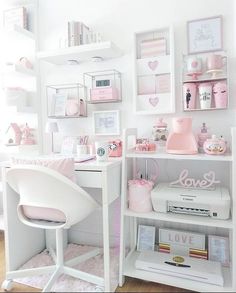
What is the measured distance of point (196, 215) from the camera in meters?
1.50

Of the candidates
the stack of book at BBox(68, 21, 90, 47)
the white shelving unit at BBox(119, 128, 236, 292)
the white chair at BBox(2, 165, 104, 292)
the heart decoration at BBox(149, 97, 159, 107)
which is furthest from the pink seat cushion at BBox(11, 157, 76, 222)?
the stack of book at BBox(68, 21, 90, 47)

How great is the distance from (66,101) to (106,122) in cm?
36

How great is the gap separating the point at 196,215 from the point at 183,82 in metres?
0.87

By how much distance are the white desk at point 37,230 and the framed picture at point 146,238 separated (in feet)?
1.29

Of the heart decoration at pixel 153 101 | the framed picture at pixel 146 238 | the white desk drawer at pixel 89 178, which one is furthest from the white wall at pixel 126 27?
the framed picture at pixel 146 238

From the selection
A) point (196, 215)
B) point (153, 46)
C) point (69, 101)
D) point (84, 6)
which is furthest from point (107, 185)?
point (84, 6)

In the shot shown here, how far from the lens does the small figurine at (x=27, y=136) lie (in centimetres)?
211

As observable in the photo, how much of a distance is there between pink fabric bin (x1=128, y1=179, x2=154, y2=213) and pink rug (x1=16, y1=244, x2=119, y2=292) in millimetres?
477

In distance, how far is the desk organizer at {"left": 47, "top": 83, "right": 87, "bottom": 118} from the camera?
6.36 ft

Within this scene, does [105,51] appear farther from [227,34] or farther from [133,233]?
[133,233]

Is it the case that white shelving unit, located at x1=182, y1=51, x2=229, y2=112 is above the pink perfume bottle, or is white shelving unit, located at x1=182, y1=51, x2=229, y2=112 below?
above

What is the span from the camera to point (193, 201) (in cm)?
145

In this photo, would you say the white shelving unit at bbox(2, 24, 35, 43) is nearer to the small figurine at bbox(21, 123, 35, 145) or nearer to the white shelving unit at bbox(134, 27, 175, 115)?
the small figurine at bbox(21, 123, 35, 145)

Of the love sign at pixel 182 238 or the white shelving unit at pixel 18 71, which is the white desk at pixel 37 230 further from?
the white shelving unit at pixel 18 71
